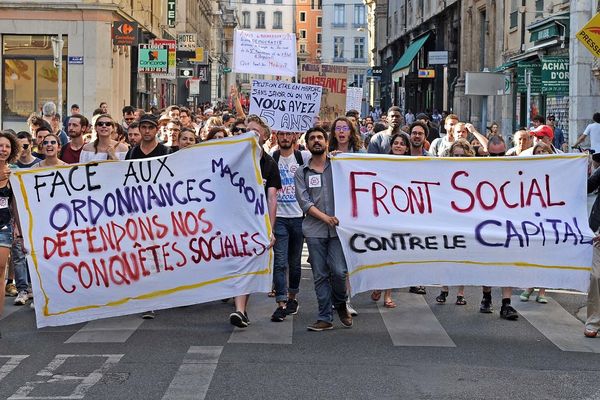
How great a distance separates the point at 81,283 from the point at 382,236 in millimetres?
2703

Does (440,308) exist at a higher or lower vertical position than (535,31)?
lower

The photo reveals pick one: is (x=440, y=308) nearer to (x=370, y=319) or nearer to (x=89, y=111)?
(x=370, y=319)

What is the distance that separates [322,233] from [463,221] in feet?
4.19

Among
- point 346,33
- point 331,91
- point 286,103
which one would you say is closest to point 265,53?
point 331,91

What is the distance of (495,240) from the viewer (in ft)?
32.4

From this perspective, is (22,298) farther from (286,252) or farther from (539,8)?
(539,8)

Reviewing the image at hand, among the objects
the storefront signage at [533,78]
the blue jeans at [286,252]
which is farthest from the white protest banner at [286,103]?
the storefront signage at [533,78]

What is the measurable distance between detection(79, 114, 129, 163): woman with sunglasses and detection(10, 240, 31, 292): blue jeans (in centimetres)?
116

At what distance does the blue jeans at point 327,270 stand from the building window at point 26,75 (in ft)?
90.5

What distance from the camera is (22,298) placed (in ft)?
37.3

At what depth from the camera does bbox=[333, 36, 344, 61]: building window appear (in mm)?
120875

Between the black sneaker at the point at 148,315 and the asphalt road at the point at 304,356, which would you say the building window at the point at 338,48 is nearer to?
the asphalt road at the point at 304,356

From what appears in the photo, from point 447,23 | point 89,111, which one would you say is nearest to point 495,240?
point 89,111

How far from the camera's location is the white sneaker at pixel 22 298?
11312 mm
